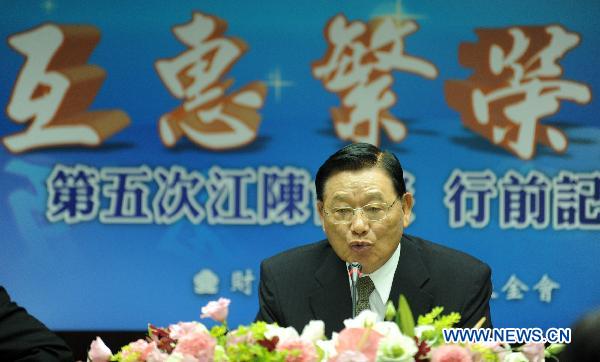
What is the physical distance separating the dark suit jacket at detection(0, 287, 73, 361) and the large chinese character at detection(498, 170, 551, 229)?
220cm

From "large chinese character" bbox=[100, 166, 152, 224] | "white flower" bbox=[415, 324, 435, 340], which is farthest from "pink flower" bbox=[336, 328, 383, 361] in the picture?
"large chinese character" bbox=[100, 166, 152, 224]

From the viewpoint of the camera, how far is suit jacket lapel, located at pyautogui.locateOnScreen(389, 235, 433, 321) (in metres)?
2.20

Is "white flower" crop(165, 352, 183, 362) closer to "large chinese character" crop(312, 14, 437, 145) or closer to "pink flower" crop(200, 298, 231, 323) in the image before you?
"pink flower" crop(200, 298, 231, 323)

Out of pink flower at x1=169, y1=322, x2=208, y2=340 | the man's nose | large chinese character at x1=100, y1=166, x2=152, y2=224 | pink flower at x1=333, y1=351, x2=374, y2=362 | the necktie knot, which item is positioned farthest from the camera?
large chinese character at x1=100, y1=166, x2=152, y2=224

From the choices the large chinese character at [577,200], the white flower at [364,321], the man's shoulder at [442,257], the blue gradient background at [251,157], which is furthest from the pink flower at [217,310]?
the large chinese character at [577,200]

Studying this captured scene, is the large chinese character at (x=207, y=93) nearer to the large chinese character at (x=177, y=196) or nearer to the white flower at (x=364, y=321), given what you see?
the large chinese character at (x=177, y=196)

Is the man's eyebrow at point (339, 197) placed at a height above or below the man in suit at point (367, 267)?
above

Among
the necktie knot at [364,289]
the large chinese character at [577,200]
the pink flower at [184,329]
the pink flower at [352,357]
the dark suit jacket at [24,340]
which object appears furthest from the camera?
the large chinese character at [577,200]

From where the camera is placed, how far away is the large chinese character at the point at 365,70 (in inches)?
143

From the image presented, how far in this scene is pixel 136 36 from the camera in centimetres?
372

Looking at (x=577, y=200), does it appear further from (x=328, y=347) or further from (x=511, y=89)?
(x=328, y=347)

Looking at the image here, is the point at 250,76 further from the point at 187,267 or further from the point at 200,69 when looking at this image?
the point at 187,267

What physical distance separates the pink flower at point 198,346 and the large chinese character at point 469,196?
2.40 m

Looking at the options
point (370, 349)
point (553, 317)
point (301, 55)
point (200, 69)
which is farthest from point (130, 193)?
point (370, 349)
